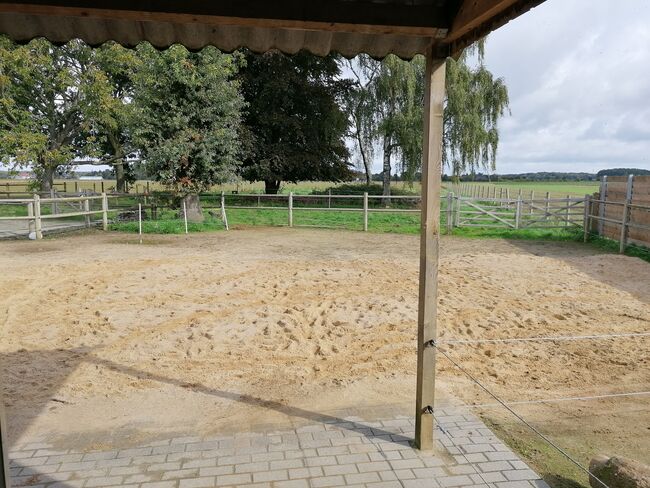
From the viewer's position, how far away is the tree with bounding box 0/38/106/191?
609 inches

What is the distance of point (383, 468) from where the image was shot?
297 cm

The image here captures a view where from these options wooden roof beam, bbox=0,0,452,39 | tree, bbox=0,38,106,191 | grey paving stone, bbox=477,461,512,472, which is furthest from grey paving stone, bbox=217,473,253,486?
tree, bbox=0,38,106,191

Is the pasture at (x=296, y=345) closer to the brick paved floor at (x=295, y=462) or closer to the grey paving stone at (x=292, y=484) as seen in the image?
the brick paved floor at (x=295, y=462)

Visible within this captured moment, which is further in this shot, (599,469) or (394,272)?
(394,272)

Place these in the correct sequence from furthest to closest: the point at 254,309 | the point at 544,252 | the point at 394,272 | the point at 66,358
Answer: the point at 544,252 → the point at 394,272 → the point at 254,309 → the point at 66,358

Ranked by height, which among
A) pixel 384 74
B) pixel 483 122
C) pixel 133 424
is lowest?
pixel 133 424

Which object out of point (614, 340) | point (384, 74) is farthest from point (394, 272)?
point (384, 74)

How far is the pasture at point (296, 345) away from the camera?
148 inches

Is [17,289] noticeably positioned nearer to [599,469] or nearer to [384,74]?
[599,469]

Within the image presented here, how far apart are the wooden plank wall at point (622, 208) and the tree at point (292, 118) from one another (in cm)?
1222

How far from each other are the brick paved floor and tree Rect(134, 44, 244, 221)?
41.4 ft

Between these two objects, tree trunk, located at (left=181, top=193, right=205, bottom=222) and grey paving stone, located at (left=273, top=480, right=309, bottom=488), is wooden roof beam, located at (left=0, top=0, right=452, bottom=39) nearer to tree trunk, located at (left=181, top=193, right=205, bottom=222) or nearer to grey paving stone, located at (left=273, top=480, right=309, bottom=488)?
grey paving stone, located at (left=273, top=480, right=309, bottom=488)

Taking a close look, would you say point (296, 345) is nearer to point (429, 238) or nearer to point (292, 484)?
point (292, 484)

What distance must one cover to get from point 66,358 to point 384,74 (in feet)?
61.7
